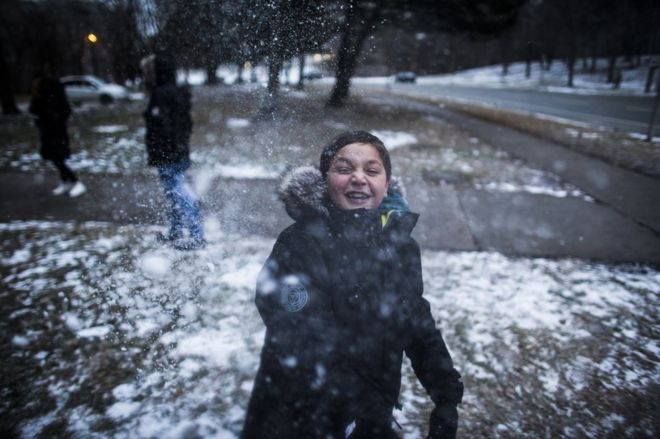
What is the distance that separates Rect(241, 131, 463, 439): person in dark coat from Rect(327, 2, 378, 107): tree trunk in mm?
229

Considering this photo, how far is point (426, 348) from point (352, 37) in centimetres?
116

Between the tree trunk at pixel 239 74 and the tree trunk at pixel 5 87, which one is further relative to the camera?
the tree trunk at pixel 5 87

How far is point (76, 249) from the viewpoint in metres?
3.50

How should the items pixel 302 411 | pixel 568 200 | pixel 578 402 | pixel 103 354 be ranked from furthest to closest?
pixel 568 200 → pixel 103 354 → pixel 578 402 → pixel 302 411

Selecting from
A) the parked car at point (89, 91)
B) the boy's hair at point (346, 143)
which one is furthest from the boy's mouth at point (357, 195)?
the parked car at point (89, 91)

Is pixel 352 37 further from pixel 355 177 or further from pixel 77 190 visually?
pixel 77 190

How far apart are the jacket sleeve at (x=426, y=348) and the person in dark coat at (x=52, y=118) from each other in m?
5.31

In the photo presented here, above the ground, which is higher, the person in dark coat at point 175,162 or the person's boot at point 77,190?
the person in dark coat at point 175,162

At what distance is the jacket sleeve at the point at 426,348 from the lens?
4.24 ft

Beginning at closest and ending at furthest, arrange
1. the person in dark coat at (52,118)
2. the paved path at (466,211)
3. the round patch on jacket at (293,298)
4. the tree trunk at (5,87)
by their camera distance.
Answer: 1. the round patch on jacket at (293,298)
2. the paved path at (466,211)
3. the person in dark coat at (52,118)
4. the tree trunk at (5,87)

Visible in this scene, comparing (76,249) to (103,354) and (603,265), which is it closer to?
(103,354)

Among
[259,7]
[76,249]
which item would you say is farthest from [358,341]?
[76,249]

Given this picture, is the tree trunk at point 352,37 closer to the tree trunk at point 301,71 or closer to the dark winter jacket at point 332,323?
the tree trunk at point 301,71

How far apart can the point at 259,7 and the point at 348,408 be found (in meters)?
1.36
